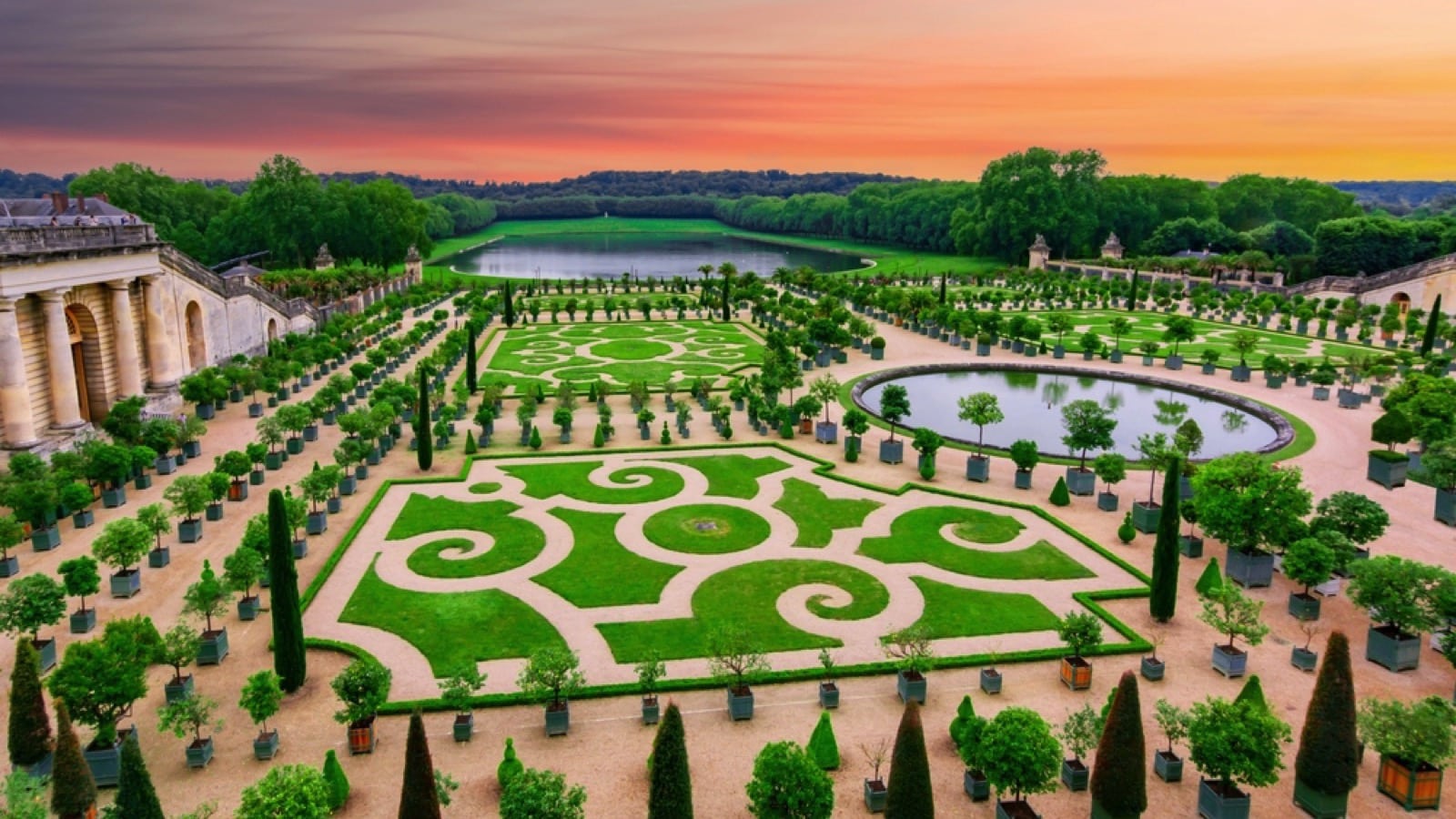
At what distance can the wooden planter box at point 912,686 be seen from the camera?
69.2 feet

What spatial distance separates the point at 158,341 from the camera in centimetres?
5122

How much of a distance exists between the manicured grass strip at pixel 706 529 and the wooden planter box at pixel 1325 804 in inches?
650

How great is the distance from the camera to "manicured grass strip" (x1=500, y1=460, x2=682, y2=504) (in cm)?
3503

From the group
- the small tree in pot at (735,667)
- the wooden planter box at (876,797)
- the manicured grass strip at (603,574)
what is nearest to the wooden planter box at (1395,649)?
the wooden planter box at (876,797)

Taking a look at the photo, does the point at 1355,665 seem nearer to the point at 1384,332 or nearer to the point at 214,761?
the point at 214,761

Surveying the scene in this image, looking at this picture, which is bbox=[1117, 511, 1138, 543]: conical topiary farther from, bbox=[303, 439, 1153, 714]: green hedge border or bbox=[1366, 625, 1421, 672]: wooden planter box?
bbox=[1366, 625, 1421, 672]: wooden planter box

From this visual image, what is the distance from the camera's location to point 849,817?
1717 cm

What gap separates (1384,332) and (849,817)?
71535mm

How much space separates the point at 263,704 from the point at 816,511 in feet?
63.5

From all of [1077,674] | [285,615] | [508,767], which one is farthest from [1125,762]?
[285,615]

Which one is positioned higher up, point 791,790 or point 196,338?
point 196,338

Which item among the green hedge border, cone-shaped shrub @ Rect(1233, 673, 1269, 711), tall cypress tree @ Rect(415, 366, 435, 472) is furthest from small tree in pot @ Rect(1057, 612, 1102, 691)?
tall cypress tree @ Rect(415, 366, 435, 472)

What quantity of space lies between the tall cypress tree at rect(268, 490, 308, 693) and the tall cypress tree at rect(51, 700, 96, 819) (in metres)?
5.04

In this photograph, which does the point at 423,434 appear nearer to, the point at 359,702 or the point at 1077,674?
the point at 359,702
